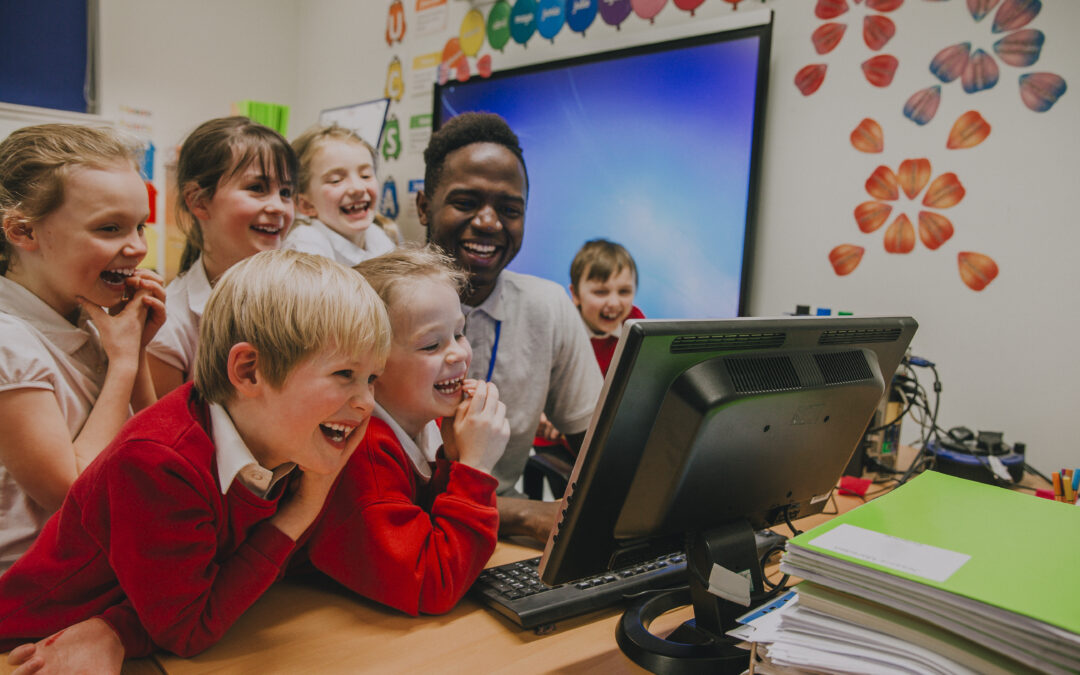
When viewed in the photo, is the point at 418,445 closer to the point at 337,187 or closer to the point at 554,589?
the point at 554,589

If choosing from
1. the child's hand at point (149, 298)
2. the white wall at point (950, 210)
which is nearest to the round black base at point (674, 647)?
the child's hand at point (149, 298)

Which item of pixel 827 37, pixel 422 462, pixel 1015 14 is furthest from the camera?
pixel 827 37

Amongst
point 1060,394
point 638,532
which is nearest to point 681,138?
point 1060,394

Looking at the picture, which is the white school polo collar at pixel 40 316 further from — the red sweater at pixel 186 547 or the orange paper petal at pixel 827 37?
the orange paper petal at pixel 827 37

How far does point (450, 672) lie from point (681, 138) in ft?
6.55

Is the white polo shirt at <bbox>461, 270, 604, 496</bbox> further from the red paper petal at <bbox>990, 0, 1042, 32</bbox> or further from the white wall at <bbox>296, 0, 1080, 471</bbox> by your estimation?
the red paper petal at <bbox>990, 0, 1042, 32</bbox>

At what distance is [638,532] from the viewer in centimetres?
87

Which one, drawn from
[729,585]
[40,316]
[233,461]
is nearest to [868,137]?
[729,585]

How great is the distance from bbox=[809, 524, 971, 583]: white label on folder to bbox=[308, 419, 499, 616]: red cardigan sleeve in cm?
47

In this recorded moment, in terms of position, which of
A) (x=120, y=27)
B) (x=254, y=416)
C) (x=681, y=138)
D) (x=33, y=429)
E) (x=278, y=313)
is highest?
(x=120, y=27)

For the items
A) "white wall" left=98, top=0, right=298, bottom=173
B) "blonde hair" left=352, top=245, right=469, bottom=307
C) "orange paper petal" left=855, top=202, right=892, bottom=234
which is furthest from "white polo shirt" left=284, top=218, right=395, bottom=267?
"white wall" left=98, top=0, right=298, bottom=173

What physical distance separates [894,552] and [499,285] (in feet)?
3.69

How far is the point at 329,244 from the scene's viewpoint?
2277mm

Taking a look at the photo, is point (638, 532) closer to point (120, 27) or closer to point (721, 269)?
point (721, 269)
